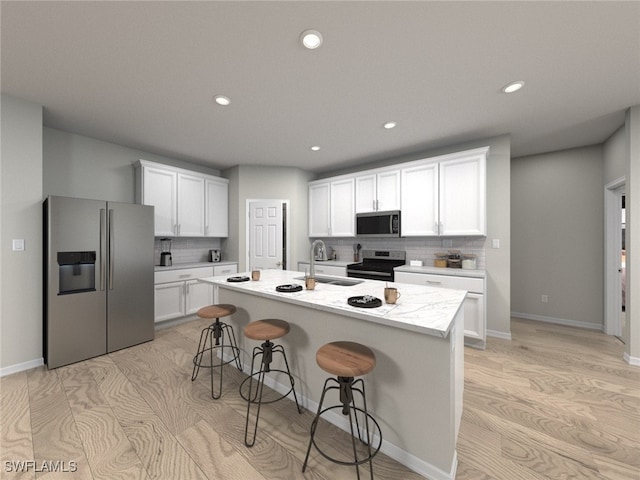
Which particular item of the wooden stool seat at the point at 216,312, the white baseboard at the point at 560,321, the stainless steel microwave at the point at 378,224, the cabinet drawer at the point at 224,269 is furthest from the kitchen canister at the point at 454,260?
the cabinet drawer at the point at 224,269

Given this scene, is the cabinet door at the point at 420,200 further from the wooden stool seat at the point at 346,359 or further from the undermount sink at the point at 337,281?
the wooden stool seat at the point at 346,359

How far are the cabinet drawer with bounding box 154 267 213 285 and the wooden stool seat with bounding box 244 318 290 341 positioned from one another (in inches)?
100

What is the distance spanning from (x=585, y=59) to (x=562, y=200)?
2.84m

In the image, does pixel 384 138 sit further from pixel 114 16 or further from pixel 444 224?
pixel 114 16

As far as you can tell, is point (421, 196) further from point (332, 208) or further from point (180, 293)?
→ point (180, 293)

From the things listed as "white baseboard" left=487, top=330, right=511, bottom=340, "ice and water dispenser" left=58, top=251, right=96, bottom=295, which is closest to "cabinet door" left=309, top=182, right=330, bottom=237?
"white baseboard" left=487, top=330, right=511, bottom=340

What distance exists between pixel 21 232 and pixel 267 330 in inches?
111

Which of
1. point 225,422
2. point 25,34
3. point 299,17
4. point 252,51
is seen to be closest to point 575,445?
point 225,422

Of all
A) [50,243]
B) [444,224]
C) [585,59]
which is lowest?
[50,243]

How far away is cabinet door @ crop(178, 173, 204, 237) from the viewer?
4.21m

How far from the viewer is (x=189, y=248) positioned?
4.65 m

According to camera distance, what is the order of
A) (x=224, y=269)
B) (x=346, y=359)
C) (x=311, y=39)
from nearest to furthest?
(x=346, y=359)
(x=311, y=39)
(x=224, y=269)

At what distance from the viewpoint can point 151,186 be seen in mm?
3852

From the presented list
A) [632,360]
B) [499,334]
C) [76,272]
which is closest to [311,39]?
[76,272]
